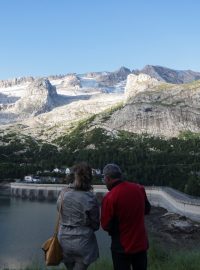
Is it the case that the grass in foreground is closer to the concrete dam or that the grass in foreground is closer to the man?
the man

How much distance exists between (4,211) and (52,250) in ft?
279

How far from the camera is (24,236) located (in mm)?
61969

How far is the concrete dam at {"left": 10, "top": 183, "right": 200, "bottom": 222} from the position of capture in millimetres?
84469

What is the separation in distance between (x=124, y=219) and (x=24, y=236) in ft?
175

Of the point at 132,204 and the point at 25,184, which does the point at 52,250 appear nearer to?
the point at 132,204

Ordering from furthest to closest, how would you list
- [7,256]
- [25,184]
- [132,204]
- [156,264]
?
[25,184] → [7,256] → [156,264] → [132,204]

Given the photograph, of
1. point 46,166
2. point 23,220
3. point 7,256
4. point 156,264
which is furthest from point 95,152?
point 156,264

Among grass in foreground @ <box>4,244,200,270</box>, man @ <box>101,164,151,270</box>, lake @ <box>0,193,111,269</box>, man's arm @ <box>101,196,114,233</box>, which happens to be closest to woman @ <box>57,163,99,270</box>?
man's arm @ <box>101,196,114,233</box>

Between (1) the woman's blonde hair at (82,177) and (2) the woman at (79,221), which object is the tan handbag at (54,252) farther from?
(1) the woman's blonde hair at (82,177)

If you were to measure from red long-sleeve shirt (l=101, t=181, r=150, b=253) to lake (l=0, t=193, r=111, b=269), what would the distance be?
19.1 m

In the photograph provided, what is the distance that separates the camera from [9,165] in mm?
167750

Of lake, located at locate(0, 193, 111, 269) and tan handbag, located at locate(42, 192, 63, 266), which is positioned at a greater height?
tan handbag, located at locate(42, 192, 63, 266)

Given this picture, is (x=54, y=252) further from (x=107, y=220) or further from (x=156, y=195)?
(x=156, y=195)

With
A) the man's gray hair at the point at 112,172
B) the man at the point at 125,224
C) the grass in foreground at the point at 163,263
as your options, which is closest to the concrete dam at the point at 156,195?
the grass in foreground at the point at 163,263
